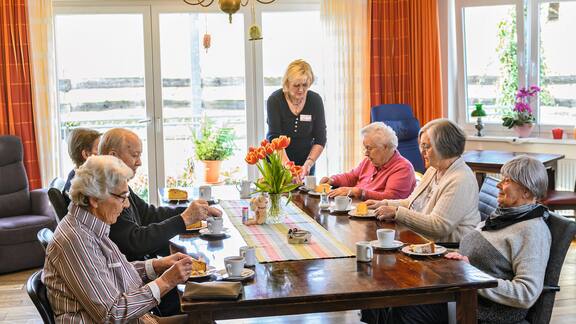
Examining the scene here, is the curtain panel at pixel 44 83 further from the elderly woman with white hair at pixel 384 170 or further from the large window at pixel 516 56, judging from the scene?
the large window at pixel 516 56

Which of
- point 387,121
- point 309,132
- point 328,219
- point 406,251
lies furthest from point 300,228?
point 387,121

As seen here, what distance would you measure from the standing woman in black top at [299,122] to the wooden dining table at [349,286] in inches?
97.7

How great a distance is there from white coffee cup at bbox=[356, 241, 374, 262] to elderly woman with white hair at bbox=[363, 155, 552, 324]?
0.32 meters

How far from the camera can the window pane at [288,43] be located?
7.25 meters

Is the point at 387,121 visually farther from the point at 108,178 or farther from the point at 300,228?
the point at 108,178

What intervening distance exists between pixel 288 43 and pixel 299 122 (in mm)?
1927

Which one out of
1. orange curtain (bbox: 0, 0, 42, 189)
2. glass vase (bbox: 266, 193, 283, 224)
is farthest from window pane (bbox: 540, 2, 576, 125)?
orange curtain (bbox: 0, 0, 42, 189)

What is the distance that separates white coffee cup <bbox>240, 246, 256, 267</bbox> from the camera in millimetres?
2984

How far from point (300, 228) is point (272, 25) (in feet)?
12.8

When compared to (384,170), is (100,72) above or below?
above

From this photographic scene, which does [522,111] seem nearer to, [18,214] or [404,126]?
[404,126]

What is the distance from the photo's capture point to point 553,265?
307cm

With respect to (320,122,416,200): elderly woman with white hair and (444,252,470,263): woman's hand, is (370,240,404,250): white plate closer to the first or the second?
(444,252,470,263): woman's hand

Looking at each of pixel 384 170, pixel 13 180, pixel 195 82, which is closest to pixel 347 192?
pixel 384 170
